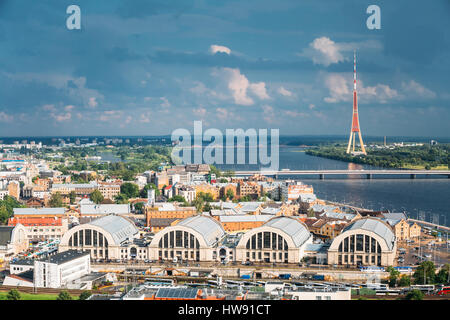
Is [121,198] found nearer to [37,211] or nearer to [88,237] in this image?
[37,211]

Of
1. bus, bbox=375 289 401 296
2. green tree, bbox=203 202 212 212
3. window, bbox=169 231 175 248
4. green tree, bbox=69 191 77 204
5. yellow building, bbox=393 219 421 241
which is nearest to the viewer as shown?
bus, bbox=375 289 401 296

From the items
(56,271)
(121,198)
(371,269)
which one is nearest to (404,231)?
(371,269)

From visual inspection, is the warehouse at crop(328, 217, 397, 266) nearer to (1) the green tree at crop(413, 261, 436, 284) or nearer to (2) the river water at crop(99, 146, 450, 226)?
(1) the green tree at crop(413, 261, 436, 284)

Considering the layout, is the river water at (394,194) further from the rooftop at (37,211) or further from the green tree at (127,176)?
the rooftop at (37,211)

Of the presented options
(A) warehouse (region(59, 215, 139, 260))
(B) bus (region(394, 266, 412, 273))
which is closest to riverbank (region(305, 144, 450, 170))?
(B) bus (region(394, 266, 412, 273))

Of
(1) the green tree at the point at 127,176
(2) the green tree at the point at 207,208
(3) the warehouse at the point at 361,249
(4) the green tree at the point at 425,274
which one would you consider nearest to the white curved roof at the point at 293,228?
(3) the warehouse at the point at 361,249

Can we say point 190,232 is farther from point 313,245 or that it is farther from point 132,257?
point 313,245
